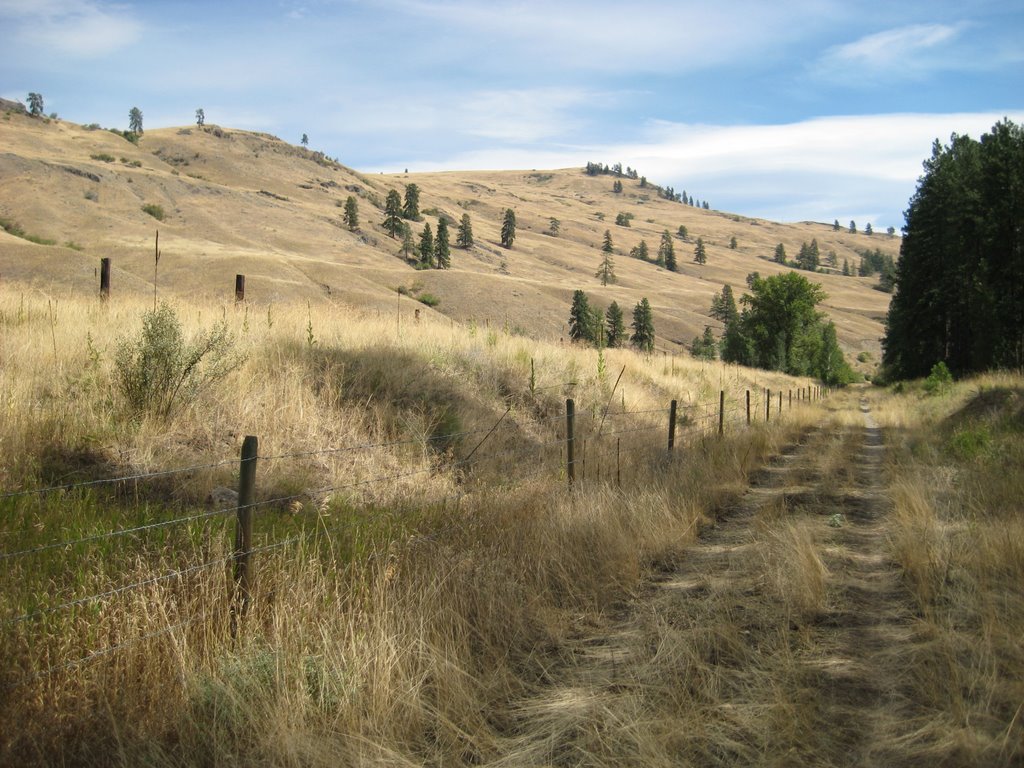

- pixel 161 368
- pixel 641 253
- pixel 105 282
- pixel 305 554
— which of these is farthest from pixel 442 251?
pixel 305 554

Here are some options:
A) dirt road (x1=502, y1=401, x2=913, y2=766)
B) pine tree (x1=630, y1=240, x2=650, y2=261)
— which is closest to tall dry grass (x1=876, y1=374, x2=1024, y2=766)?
dirt road (x1=502, y1=401, x2=913, y2=766)

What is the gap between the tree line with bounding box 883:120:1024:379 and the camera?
109ft

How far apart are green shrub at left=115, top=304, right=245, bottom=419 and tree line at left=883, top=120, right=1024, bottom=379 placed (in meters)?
33.2

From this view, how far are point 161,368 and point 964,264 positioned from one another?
45.0 meters

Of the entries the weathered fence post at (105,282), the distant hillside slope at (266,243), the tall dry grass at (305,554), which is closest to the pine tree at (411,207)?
the distant hillside slope at (266,243)

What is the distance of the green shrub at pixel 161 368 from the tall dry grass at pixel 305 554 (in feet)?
0.57

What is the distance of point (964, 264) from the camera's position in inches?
1549

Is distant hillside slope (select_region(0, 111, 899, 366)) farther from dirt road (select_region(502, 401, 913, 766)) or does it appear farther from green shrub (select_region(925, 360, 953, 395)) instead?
green shrub (select_region(925, 360, 953, 395))

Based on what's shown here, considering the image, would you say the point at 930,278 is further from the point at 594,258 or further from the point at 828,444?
the point at 594,258

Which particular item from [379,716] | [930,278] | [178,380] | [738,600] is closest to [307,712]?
[379,716]

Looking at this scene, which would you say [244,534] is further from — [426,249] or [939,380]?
[426,249]

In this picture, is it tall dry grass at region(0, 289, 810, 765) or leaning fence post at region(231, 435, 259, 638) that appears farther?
leaning fence post at region(231, 435, 259, 638)

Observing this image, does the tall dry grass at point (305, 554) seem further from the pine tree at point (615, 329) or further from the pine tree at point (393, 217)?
the pine tree at point (393, 217)

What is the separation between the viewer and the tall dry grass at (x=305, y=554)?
3.15 m
